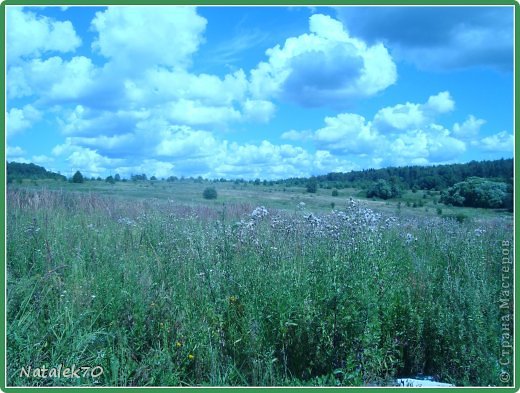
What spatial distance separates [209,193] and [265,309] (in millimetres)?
3630

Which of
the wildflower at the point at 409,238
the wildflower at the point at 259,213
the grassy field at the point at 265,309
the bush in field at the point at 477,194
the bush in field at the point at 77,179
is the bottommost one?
the grassy field at the point at 265,309

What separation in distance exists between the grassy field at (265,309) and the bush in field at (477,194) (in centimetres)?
41

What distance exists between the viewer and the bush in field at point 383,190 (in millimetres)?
7422

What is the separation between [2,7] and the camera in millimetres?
5043

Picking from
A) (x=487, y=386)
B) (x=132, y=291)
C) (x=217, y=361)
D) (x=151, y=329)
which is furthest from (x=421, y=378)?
(x=132, y=291)

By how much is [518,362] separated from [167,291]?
3.83 m

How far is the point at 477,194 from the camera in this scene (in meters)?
7.06

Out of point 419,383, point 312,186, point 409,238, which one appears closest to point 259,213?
point 312,186

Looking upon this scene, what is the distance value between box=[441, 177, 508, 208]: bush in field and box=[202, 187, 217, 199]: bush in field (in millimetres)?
4043

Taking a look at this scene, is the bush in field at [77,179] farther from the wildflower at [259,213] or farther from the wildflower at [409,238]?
the wildflower at [409,238]

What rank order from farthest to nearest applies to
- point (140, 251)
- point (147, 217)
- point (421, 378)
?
point (147, 217) → point (140, 251) → point (421, 378)

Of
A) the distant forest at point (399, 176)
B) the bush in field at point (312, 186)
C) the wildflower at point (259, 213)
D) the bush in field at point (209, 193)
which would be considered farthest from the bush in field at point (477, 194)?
the bush in field at point (209, 193)

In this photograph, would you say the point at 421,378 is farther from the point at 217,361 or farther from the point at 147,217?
the point at 147,217

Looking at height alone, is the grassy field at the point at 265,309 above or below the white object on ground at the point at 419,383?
above
